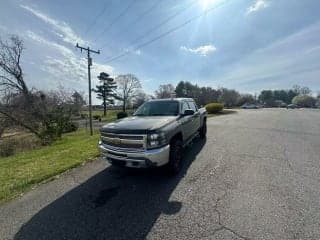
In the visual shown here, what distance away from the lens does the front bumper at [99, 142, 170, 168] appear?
413 centimetres

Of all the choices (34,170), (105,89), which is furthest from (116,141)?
(105,89)

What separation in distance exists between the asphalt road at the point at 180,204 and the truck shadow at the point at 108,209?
0.04 feet

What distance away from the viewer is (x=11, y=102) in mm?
17703

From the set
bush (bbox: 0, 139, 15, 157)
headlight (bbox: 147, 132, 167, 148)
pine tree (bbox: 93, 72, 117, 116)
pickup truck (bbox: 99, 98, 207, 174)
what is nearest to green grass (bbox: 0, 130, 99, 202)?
pickup truck (bbox: 99, 98, 207, 174)

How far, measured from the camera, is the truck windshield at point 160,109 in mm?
5921

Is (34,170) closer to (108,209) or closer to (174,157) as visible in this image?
(108,209)

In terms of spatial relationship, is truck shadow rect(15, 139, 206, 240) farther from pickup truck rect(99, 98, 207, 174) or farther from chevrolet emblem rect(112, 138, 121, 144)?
chevrolet emblem rect(112, 138, 121, 144)

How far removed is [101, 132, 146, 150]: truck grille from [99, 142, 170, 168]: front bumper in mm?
114

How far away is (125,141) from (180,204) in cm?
175

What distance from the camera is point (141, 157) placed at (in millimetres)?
4156

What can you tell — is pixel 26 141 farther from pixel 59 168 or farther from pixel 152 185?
pixel 152 185

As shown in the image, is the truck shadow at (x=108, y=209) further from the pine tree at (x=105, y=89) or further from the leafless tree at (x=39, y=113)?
the pine tree at (x=105, y=89)

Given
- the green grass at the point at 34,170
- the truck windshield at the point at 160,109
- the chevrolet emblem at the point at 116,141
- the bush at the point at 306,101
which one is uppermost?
the bush at the point at 306,101

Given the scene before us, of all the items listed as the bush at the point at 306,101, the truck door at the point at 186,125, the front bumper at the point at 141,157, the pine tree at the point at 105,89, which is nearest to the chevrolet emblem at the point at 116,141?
the front bumper at the point at 141,157
